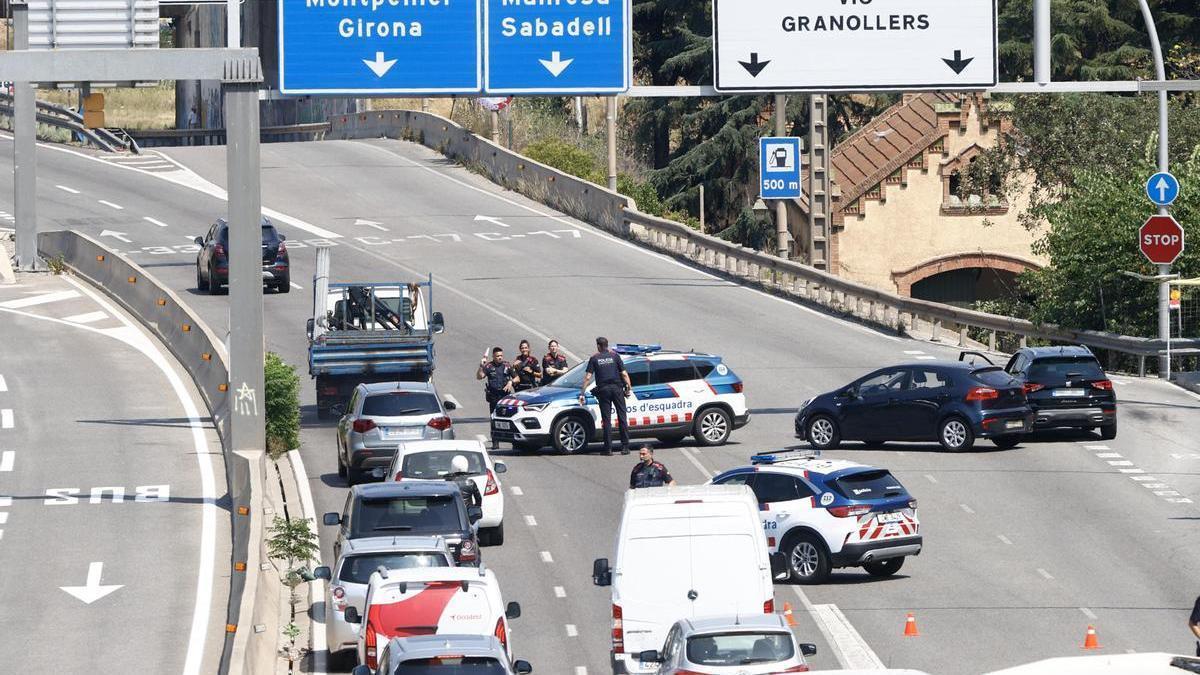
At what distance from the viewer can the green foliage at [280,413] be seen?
101ft

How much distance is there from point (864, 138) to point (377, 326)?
2586 cm

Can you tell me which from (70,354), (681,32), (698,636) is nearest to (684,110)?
(681,32)

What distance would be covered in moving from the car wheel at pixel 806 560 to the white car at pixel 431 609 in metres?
5.81

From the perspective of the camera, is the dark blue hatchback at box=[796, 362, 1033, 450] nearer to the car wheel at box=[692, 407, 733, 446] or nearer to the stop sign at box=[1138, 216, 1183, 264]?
the car wheel at box=[692, 407, 733, 446]

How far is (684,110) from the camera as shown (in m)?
67.6

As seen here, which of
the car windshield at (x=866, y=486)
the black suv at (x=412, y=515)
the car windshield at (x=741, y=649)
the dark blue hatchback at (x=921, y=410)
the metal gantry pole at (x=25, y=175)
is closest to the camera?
the car windshield at (x=741, y=649)

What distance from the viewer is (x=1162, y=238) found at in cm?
3472

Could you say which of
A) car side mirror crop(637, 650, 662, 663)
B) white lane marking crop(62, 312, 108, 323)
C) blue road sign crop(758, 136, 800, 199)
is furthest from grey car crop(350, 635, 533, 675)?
white lane marking crop(62, 312, 108, 323)

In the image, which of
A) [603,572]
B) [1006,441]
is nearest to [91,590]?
[603,572]

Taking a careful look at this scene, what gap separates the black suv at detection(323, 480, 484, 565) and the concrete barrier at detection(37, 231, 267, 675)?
123cm

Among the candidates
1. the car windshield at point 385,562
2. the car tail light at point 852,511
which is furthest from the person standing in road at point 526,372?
the car windshield at point 385,562

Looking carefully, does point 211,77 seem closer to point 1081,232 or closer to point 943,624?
point 943,624

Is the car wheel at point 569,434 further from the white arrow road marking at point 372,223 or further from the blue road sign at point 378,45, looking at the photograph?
the white arrow road marking at point 372,223

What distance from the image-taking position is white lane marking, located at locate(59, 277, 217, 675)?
70.9 feet
